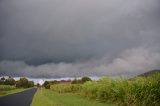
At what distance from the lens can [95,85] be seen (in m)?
39.4

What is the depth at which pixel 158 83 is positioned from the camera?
2284cm

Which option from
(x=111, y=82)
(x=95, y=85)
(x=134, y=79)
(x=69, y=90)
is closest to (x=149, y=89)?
(x=134, y=79)

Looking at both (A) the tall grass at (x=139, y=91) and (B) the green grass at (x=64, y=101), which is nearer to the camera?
(A) the tall grass at (x=139, y=91)

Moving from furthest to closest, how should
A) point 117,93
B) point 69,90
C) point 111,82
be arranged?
point 69,90 → point 111,82 → point 117,93

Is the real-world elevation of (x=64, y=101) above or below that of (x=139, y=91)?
below

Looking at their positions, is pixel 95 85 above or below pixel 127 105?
above

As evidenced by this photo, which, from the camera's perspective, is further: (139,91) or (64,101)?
(64,101)

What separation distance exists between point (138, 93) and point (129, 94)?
109 centimetres

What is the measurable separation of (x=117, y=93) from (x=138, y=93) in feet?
13.7

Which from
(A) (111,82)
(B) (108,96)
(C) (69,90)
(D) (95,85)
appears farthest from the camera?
(C) (69,90)

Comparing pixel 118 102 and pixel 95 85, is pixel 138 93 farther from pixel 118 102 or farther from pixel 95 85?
pixel 95 85

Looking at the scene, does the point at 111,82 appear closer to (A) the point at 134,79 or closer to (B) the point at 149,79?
(A) the point at 134,79

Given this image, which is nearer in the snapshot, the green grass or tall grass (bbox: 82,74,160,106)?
tall grass (bbox: 82,74,160,106)

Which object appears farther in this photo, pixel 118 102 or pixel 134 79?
pixel 118 102
